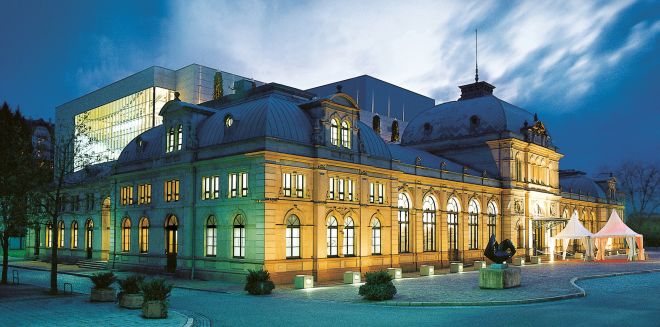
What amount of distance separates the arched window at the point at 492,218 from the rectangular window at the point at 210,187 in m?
32.8

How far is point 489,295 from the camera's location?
30812 mm

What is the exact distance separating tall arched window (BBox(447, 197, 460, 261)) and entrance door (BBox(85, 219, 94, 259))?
34.6m

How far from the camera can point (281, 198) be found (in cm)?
3925

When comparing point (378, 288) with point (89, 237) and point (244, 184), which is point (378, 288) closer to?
point (244, 184)

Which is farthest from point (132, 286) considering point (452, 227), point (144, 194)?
point (452, 227)

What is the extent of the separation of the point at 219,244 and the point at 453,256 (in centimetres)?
2599

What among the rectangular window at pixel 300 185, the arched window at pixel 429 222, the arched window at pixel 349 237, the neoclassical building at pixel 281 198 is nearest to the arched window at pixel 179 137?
the neoclassical building at pixel 281 198

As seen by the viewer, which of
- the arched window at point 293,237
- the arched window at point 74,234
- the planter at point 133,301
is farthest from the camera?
the arched window at point 74,234

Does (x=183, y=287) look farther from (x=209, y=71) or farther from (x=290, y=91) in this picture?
(x=209, y=71)

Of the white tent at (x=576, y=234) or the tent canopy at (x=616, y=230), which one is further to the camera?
the white tent at (x=576, y=234)

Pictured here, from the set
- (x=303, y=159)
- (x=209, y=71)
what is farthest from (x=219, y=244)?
(x=209, y=71)

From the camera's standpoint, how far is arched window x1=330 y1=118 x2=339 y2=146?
43.4 meters

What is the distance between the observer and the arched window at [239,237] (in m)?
40.0

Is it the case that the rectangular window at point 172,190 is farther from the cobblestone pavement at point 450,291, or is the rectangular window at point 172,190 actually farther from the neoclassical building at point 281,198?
the cobblestone pavement at point 450,291
